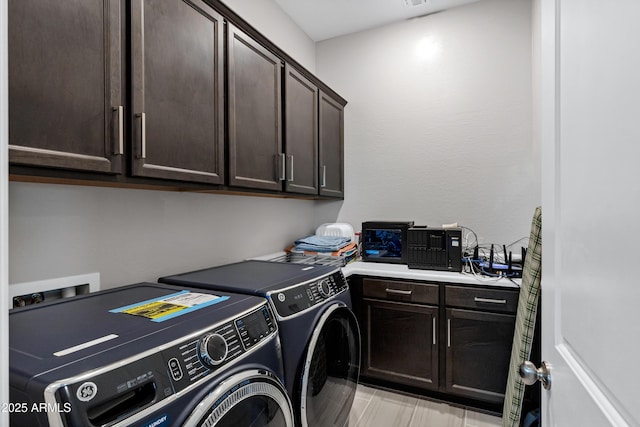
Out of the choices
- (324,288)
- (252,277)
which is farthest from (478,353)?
(252,277)

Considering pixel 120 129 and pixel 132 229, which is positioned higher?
pixel 120 129

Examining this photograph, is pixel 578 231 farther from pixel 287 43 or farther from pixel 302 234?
pixel 287 43

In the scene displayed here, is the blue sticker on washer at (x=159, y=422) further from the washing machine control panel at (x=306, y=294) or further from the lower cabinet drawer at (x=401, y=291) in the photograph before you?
the lower cabinet drawer at (x=401, y=291)

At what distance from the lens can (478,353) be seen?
6.43ft

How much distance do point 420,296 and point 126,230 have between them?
5.63ft

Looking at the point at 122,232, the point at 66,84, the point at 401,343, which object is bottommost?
the point at 401,343

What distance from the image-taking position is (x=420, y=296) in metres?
2.10

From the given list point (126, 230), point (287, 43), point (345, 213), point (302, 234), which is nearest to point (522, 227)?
point (345, 213)

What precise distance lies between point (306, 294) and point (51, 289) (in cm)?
95

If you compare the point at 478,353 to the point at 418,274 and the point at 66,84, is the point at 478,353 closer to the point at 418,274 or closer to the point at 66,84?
the point at 418,274

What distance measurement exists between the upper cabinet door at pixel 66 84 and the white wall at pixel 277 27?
125cm

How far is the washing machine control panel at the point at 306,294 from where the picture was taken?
123 centimetres

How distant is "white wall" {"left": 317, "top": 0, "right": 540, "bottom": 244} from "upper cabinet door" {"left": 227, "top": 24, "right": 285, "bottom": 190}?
1.15 m

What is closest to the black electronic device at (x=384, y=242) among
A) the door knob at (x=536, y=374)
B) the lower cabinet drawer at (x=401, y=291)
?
the lower cabinet drawer at (x=401, y=291)
